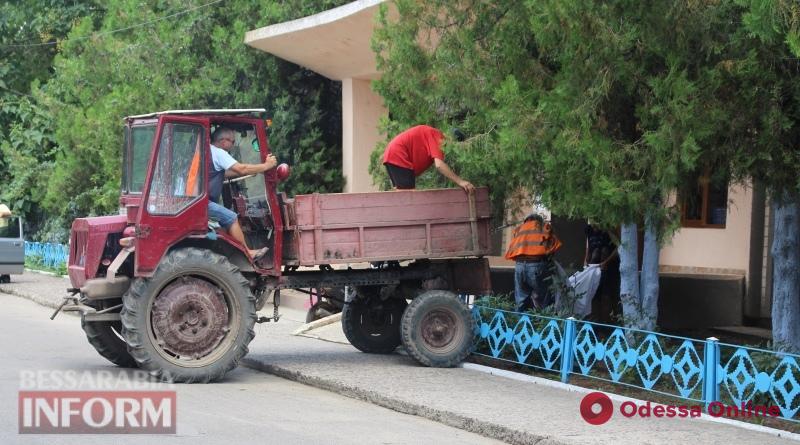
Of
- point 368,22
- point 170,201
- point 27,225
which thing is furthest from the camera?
point 27,225

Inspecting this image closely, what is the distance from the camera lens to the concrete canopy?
19281 mm

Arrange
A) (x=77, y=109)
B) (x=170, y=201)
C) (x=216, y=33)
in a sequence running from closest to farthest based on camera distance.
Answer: (x=170, y=201) → (x=216, y=33) → (x=77, y=109)

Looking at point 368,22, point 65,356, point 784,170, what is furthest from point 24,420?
point 368,22

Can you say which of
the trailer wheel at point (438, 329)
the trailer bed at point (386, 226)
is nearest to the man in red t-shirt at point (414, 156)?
the trailer bed at point (386, 226)

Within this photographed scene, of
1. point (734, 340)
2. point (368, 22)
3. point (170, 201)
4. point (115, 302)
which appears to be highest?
point (368, 22)

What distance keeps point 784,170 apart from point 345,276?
493 centimetres

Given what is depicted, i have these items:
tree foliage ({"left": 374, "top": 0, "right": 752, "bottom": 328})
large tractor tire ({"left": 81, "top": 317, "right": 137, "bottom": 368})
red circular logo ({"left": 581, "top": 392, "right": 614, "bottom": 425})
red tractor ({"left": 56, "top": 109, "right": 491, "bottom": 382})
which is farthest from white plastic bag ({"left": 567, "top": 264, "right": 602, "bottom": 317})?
large tractor tire ({"left": 81, "top": 317, "right": 137, "bottom": 368})

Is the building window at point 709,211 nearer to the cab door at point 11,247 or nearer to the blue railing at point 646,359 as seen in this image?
the blue railing at point 646,359

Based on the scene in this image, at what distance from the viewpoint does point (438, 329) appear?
12617 millimetres

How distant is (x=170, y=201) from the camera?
11.5m

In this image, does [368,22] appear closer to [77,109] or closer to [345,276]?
[345,276]

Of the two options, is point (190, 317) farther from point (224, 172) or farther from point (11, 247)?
point (11, 247)

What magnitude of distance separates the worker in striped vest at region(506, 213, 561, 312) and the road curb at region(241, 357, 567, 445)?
3.35 m

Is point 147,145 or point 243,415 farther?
point 147,145
